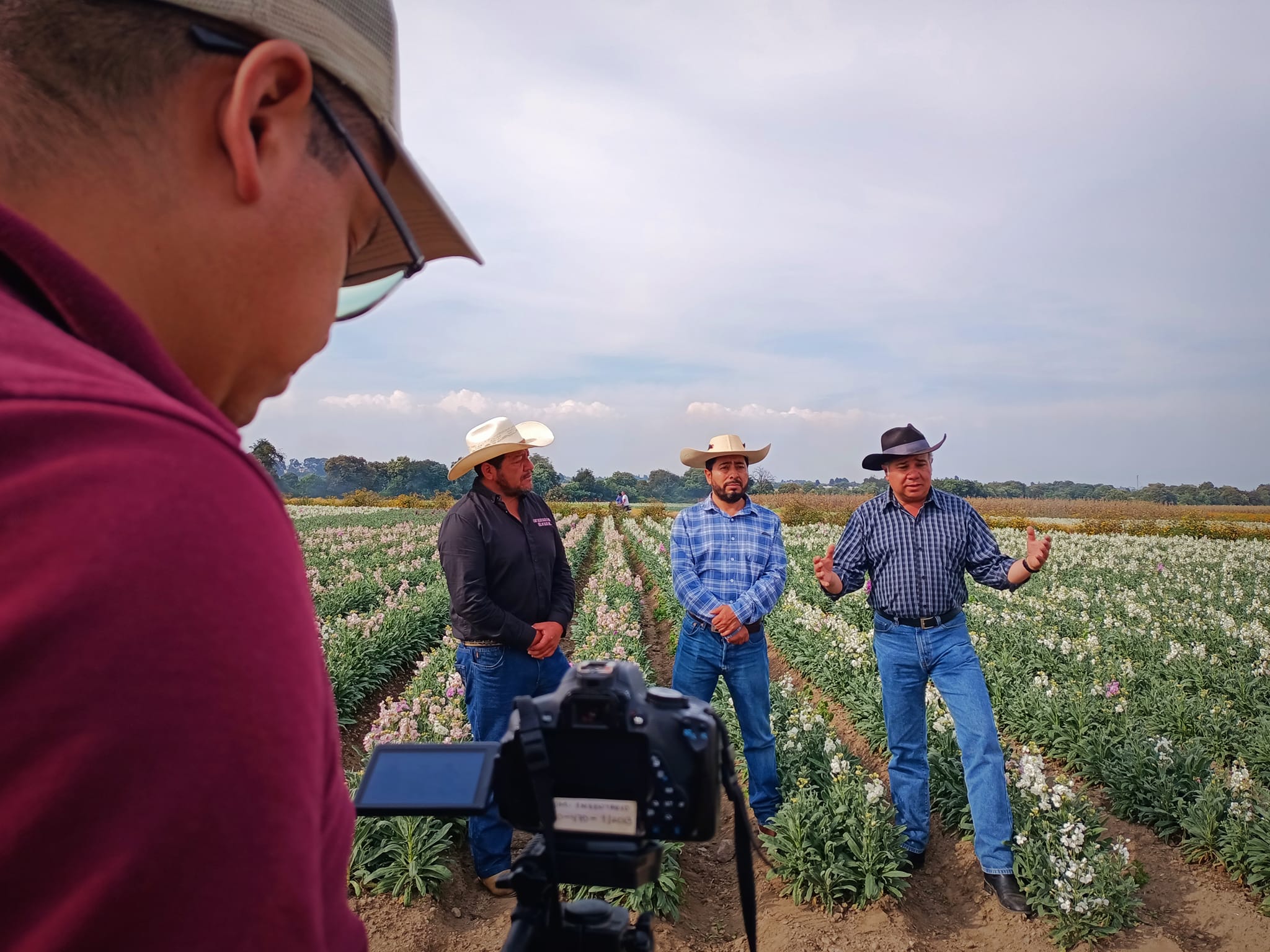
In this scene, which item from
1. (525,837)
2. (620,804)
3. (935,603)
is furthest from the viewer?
(525,837)

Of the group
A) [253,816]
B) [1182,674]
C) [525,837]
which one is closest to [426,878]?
[525,837]

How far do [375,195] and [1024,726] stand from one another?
787 centimetres

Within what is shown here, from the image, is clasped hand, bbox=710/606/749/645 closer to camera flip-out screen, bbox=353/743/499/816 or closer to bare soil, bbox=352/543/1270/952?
bare soil, bbox=352/543/1270/952

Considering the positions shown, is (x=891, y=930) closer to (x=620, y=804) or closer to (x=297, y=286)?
(x=620, y=804)

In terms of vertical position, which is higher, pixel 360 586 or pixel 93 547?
pixel 93 547

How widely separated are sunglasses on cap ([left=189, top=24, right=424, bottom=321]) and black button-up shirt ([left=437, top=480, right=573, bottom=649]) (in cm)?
352

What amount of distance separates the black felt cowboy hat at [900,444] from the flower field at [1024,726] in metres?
2.20

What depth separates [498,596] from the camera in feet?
16.0

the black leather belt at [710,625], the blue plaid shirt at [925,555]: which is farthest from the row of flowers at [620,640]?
the blue plaid shirt at [925,555]

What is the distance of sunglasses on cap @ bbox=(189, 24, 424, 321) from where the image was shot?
722 millimetres

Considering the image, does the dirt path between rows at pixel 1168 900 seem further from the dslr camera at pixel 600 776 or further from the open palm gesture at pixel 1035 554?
the dslr camera at pixel 600 776

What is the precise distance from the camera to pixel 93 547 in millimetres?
402

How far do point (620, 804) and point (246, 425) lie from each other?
799 mm

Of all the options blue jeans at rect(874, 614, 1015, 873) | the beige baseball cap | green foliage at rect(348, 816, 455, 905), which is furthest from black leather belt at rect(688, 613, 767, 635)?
the beige baseball cap
